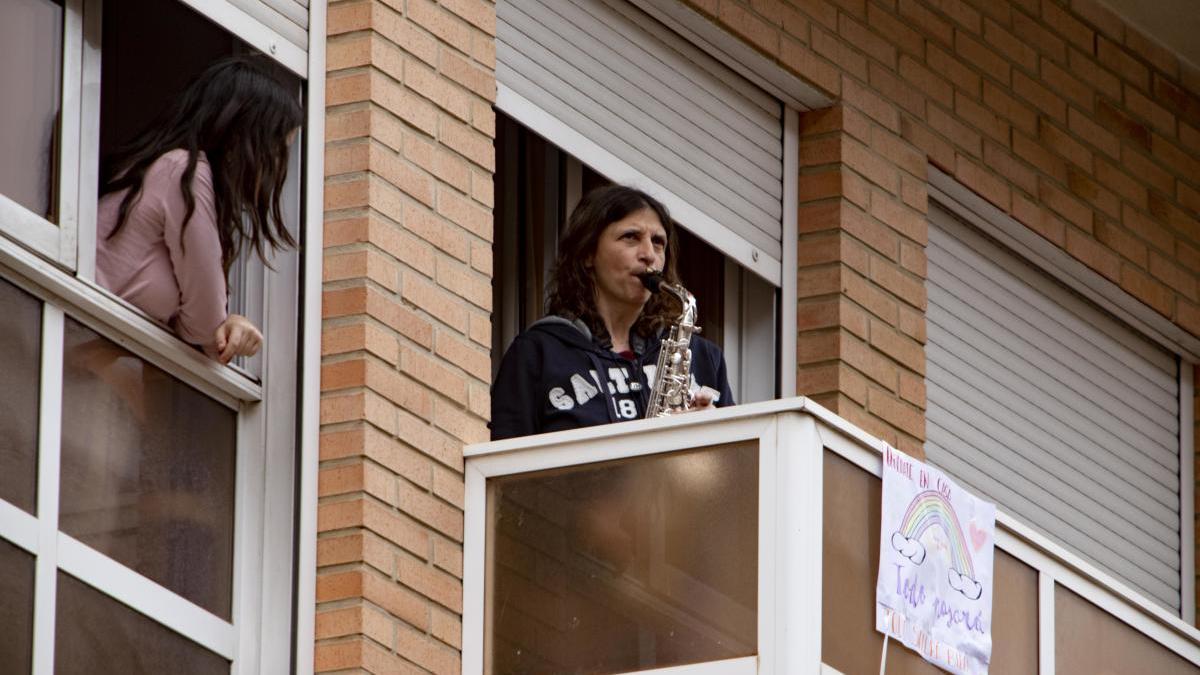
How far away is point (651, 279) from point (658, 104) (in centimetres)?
139

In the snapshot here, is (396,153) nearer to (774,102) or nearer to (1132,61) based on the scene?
(774,102)

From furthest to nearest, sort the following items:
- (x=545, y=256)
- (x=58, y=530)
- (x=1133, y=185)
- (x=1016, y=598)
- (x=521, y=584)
Result: (x=1133, y=185)
(x=545, y=256)
(x=1016, y=598)
(x=521, y=584)
(x=58, y=530)

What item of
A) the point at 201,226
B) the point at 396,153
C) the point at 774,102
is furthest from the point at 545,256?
the point at 201,226

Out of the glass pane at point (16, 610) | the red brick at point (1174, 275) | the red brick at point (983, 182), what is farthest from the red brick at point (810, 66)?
the glass pane at point (16, 610)

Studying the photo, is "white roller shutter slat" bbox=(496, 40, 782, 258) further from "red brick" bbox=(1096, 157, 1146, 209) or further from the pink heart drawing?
"red brick" bbox=(1096, 157, 1146, 209)

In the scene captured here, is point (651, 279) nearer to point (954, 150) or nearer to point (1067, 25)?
point (954, 150)

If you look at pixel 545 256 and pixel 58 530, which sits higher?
pixel 545 256

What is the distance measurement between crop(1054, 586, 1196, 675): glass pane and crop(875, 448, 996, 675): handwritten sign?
1.73ft

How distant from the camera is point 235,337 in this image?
24.3ft

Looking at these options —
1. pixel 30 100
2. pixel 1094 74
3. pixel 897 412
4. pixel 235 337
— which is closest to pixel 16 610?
pixel 235 337

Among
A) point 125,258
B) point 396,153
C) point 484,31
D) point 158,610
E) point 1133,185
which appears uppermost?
point 1133,185

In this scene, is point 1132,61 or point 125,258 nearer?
point 125,258

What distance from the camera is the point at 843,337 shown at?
9.98m

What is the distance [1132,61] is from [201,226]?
5747 millimetres
